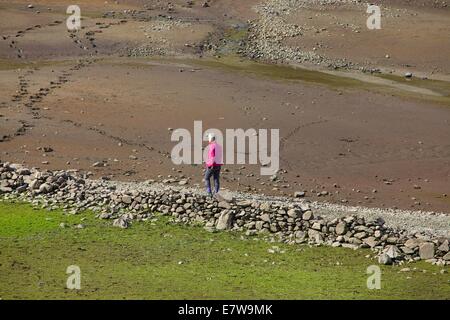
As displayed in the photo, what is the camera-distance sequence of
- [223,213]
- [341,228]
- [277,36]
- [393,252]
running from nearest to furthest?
1. [393,252]
2. [341,228]
3. [223,213]
4. [277,36]

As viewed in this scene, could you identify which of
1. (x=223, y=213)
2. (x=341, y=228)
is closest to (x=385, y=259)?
(x=341, y=228)

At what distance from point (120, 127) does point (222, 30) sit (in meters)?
18.9

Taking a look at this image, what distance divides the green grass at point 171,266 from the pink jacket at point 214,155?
187 cm

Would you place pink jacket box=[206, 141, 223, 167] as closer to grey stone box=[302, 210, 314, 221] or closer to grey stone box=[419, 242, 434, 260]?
grey stone box=[302, 210, 314, 221]

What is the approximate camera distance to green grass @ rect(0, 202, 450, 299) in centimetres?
1723

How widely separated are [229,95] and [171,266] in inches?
730

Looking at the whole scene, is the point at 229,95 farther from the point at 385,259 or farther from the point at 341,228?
the point at 385,259

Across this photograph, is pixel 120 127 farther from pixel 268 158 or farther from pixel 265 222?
pixel 265 222

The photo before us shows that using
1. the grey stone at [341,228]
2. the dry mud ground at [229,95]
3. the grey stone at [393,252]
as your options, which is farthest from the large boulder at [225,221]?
the dry mud ground at [229,95]

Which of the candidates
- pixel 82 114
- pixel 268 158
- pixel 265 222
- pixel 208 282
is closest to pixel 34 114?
pixel 82 114

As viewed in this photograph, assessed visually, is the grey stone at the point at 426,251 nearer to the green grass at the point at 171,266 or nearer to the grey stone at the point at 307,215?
the green grass at the point at 171,266

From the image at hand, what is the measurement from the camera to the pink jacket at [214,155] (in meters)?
22.1

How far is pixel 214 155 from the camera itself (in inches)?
874

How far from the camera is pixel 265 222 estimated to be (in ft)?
70.2
